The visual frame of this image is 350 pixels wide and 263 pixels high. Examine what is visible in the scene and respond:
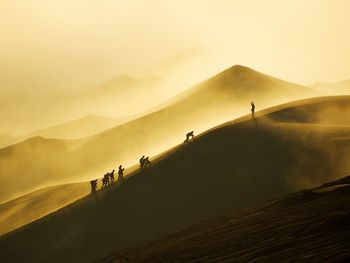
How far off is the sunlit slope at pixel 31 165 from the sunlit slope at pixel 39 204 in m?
46.0

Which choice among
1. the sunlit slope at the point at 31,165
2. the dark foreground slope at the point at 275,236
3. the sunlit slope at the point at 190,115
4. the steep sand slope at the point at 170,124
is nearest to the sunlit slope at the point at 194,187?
the dark foreground slope at the point at 275,236

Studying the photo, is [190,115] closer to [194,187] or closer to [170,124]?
[170,124]

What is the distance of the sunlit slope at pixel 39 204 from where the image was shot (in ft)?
243

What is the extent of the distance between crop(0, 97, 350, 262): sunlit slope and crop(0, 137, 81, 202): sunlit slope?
7712 cm

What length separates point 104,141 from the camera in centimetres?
14875

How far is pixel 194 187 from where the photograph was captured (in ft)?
164

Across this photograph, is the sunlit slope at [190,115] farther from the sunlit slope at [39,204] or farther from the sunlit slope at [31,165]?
the sunlit slope at [39,204]

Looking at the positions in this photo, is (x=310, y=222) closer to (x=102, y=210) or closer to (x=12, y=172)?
(x=102, y=210)

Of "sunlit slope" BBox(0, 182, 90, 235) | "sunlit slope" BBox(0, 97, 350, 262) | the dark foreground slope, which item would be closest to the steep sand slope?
"sunlit slope" BBox(0, 182, 90, 235)

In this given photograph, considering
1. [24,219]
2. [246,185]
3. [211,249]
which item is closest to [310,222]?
[211,249]

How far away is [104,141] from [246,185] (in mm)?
103873

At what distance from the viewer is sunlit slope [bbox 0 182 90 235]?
243 feet

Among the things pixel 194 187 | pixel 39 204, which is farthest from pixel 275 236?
pixel 39 204

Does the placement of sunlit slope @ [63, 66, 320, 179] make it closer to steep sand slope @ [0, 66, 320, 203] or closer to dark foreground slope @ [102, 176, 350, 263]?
steep sand slope @ [0, 66, 320, 203]
